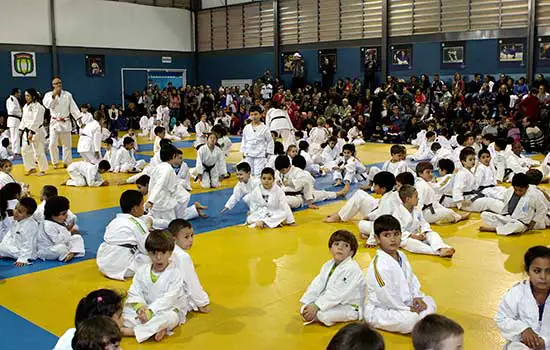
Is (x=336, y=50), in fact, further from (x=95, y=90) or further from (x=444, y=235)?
(x=444, y=235)

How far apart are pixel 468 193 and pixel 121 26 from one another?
21.3 m

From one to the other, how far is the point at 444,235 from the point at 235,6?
21.8 metres

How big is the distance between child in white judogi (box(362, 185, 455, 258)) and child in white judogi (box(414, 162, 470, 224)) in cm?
91

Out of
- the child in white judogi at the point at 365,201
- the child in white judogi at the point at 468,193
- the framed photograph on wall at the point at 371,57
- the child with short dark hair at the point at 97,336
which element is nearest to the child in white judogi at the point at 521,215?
the child in white judogi at the point at 468,193

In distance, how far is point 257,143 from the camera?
11.5 m

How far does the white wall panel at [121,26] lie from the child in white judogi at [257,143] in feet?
52.8

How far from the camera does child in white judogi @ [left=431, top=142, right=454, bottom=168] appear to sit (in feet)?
42.5

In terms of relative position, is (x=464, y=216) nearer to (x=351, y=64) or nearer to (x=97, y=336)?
(x=97, y=336)

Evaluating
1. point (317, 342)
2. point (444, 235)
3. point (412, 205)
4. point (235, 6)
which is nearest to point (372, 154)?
point (444, 235)

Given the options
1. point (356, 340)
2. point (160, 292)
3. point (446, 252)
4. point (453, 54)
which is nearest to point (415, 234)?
point (446, 252)

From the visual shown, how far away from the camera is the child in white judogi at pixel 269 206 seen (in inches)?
320

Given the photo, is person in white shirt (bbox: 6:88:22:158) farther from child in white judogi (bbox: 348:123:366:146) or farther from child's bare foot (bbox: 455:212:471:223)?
child's bare foot (bbox: 455:212:471:223)

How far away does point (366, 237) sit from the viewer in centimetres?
754

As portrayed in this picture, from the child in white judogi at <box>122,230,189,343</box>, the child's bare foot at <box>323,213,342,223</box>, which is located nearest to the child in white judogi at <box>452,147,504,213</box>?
the child's bare foot at <box>323,213,342,223</box>
